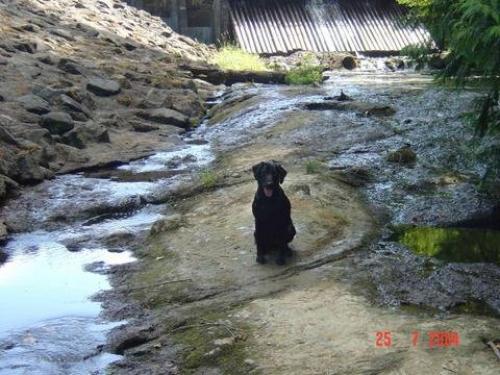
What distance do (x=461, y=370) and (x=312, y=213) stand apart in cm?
338

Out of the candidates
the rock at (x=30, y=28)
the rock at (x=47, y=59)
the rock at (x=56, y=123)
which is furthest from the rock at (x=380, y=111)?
the rock at (x=30, y=28)

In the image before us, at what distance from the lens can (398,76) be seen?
730 inches

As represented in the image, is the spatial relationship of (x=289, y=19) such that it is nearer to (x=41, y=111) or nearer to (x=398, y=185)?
(x=41, y=111)

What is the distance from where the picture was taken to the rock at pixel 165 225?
733 cm

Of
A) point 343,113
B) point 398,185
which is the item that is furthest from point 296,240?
point 343,113

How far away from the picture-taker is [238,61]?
64.3ft

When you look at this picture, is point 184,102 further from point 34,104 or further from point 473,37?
point 473,37

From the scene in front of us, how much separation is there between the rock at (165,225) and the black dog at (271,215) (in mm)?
1692

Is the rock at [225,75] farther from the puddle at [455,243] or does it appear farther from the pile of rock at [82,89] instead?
the puddle at [455,243]

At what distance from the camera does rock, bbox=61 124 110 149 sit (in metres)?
10.8

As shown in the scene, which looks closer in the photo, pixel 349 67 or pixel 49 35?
pixel 49 35

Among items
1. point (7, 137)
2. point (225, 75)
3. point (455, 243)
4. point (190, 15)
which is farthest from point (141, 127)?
point (190, 15)

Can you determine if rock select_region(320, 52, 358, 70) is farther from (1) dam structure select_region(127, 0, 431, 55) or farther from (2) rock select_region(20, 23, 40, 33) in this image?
(2) rock select_region(20, 23, 40, 33)
